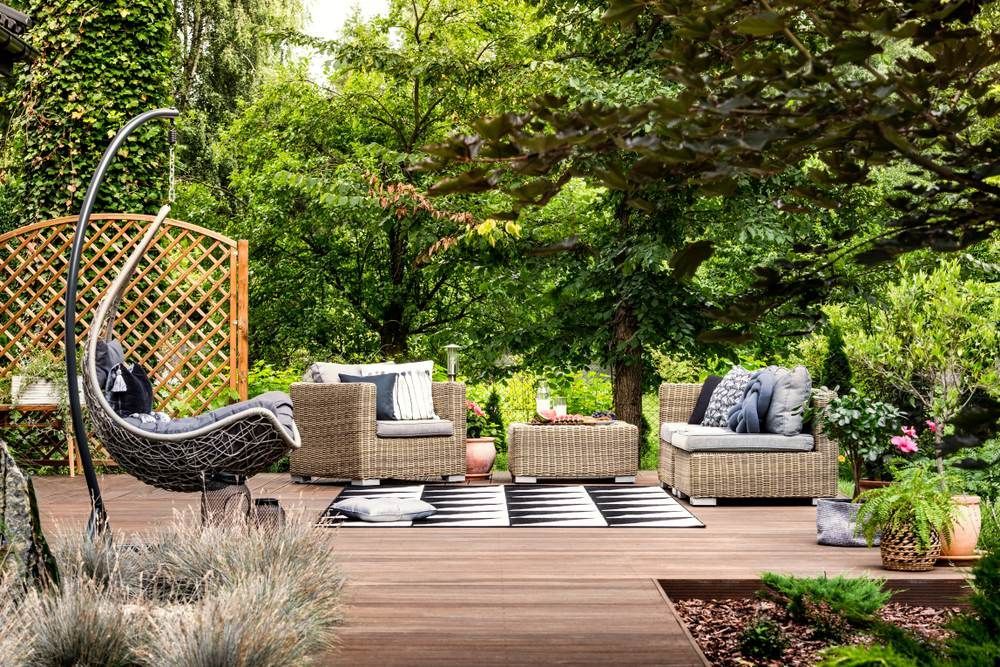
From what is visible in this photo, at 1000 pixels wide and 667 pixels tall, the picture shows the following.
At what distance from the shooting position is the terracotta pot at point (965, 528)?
3.62 metres

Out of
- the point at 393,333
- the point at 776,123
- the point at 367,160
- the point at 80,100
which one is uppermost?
the point at 80,100

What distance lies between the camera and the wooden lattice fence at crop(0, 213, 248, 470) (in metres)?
6.87

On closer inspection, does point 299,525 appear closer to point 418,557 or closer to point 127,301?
point 418,557

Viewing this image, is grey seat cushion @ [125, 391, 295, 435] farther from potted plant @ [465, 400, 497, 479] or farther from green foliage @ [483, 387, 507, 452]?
green foliage @ [483, 387, 507, 452]

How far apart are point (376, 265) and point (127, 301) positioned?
301 centimetres

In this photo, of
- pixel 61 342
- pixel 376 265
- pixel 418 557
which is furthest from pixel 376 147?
pixel 418 557

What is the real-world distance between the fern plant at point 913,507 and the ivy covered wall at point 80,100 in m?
5.95

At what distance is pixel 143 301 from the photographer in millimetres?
7449

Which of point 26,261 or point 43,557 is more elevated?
point 26,261

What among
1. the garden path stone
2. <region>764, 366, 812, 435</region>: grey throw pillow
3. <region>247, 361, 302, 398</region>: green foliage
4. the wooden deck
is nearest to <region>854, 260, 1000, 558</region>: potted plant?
the wooden deck

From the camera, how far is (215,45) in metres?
11.7

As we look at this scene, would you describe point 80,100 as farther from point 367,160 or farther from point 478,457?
point 478,457

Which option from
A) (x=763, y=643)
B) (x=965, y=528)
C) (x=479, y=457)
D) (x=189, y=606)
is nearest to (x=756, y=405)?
(x=965, y=528)

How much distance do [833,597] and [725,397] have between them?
3.37 meters
